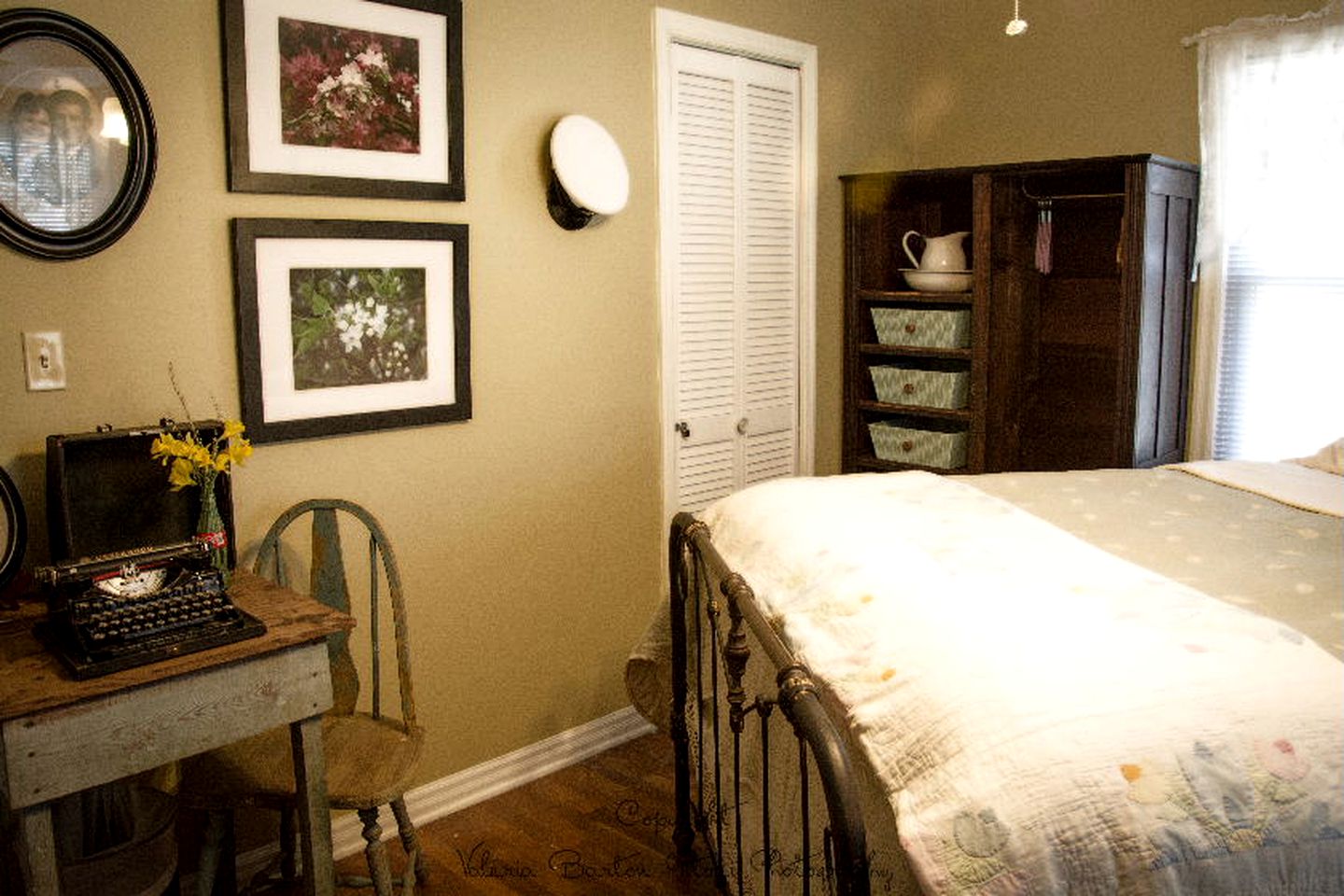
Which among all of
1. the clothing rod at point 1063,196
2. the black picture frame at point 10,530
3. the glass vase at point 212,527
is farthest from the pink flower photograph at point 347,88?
the clothing rod at point 1063,196

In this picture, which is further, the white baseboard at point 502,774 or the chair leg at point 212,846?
the white baseboard at point 502,774

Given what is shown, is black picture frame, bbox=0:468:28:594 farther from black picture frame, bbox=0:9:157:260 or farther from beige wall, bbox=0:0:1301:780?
black picture frame, bbox=0:9:157:260

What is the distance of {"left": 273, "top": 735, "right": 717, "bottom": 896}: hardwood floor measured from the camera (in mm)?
2648

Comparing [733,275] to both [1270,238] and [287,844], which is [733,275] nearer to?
[1270,238]

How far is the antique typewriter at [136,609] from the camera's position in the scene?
6.00 feet

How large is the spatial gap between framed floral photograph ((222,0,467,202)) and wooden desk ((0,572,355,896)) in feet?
3.38

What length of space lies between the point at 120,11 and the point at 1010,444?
9.60 ft

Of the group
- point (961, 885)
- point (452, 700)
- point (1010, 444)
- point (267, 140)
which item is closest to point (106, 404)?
point (267, 140)

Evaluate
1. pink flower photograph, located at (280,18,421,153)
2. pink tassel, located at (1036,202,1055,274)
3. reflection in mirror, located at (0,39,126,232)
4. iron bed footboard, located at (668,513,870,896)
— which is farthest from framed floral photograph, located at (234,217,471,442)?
pink tassel, located at (1036,202,1055,274)

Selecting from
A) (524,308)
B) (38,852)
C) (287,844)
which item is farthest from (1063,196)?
(38,852)

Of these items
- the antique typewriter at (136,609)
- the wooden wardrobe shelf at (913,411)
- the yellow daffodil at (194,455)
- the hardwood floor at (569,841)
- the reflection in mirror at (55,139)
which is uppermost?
the reflection in mirror at (55,139)

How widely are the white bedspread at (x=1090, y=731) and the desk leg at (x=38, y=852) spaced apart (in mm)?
1219

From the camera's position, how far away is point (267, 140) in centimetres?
248

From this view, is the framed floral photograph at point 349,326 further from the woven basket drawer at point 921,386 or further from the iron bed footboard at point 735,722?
the woven basket drawer at point 921,386
